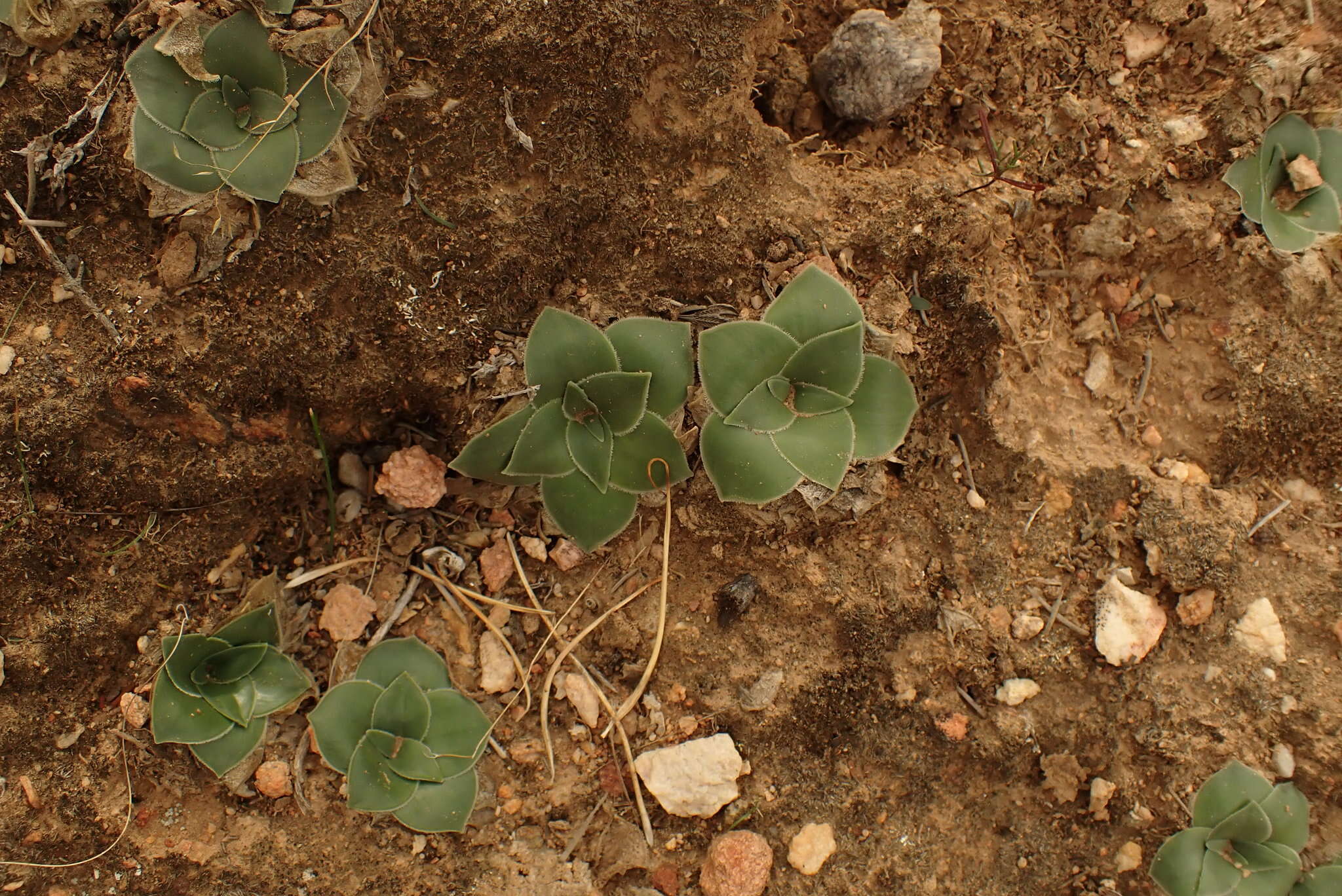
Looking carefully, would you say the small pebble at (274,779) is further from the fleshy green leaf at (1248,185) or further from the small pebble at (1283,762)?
the fleshy green leaf at (1248,185)

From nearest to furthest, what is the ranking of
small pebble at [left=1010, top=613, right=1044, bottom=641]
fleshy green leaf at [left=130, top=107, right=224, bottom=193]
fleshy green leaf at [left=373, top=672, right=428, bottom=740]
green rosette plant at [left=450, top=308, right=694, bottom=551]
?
1. fleshy green leaf at [left=130, top=107, right=224, bottom=193]
2. green rosette plant at [left=450, top=308, right=694, bottom=551]
3. fleshy green leaf at [left=373, top=672, right=428, bottom=740]
4. small pebble at [left=1010, top=613, right=1044, bottom=641]

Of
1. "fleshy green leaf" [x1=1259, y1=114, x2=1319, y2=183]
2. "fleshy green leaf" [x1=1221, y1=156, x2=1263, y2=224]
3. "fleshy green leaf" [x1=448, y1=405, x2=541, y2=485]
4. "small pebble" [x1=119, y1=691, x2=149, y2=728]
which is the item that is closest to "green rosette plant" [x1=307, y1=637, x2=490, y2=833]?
"small pebble" [x1=119, y1=691, x2=149, y2=728]

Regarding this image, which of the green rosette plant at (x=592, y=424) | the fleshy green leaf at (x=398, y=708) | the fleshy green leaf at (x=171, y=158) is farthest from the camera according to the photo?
the fleshy green leaf at (x=398, y=708)

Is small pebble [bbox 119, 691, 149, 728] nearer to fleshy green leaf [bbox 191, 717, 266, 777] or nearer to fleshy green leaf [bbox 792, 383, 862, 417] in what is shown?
fleshy green leaf [bbox 191, 717, 266, 777]

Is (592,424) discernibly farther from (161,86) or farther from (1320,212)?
(1320,212)

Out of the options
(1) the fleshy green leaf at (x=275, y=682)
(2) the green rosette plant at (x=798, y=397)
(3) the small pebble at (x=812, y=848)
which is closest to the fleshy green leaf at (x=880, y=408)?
(2) the green rosette plant at (x=798, y=397)

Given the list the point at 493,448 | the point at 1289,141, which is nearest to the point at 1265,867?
the point at 1289,141

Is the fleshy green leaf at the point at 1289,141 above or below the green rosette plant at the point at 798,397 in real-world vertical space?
above
